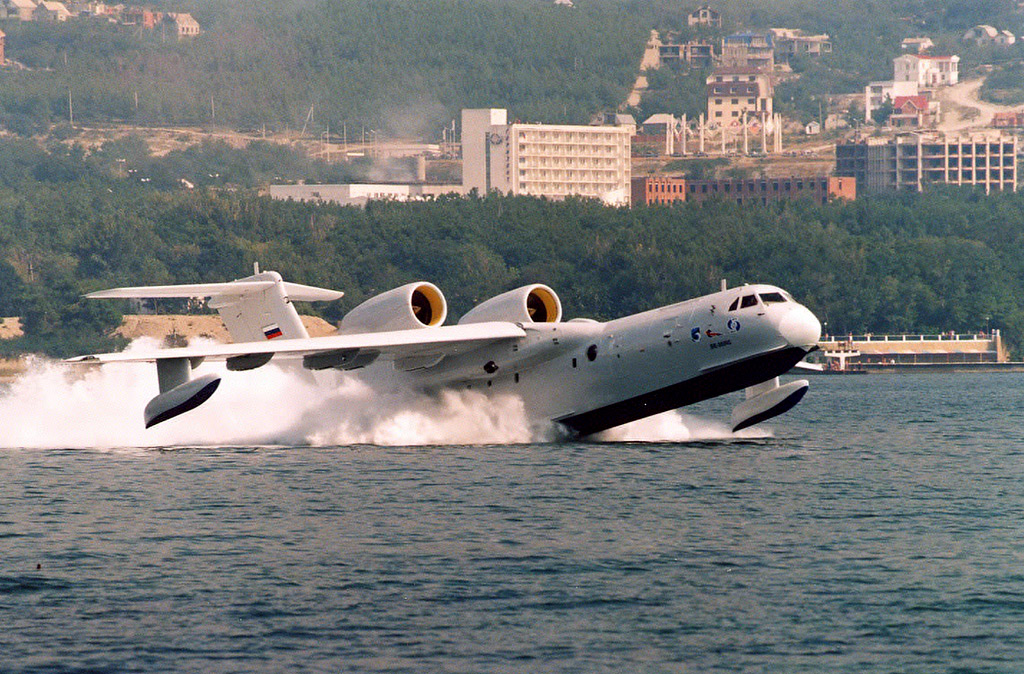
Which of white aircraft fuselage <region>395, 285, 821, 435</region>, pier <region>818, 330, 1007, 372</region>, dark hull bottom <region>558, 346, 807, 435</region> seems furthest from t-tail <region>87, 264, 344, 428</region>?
pier <region>818, 330, 1007, 372</region>

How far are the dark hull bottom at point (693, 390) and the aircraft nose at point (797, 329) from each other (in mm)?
266

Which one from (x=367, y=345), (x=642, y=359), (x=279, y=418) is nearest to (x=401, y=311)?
(x=367, y=345)

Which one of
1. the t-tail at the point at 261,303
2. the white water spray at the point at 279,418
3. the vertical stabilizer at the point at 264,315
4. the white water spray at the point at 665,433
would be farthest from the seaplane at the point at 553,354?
the white water spray at the point at 665,433

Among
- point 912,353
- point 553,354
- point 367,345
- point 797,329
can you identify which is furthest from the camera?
point 912,353

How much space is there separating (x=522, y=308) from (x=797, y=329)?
254 inches

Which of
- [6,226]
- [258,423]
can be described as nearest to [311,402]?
[258,423]

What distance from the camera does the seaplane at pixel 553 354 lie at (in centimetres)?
3662

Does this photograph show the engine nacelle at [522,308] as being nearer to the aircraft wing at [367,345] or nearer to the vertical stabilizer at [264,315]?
the aircraft wing at [367,345]

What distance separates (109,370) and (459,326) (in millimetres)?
13569

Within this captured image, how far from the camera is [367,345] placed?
122 feet

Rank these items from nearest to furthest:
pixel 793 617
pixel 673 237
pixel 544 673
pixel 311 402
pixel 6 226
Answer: pixel 544 673 < pixel 793 617 < pixel 311 402 < pixel 673 237 < pixel 6 226

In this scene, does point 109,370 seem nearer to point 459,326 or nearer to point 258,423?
point 258,423

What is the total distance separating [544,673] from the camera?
742 inches

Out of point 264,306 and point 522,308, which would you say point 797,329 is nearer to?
point 522,308
